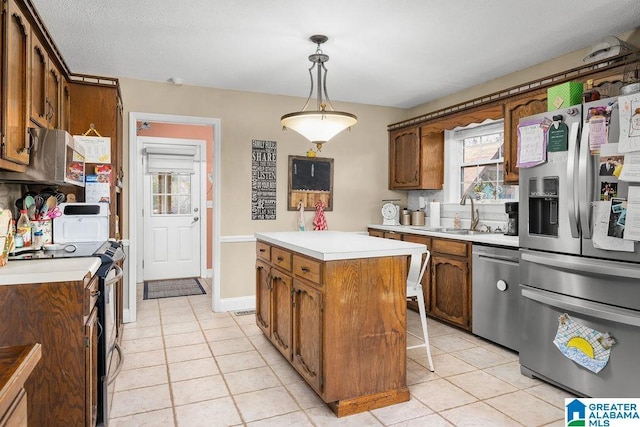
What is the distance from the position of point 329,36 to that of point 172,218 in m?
3.89

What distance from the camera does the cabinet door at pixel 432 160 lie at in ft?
15.2

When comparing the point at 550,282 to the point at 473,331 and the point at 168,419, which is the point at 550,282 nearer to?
the point at 473,331

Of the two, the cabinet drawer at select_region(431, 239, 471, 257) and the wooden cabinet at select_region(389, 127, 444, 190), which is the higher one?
the wooden cabinet at select_region(389, 127, 444, 190)

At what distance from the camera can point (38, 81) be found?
237 cm

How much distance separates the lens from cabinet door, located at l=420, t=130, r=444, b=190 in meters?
4.64

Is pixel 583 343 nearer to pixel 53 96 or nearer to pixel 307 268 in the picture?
pixel 307 268

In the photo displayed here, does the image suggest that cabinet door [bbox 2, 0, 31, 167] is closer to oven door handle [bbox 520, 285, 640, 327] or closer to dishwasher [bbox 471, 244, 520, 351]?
oven door handle [bbox 520, 285, 640, 327]

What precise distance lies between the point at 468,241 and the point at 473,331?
760 mm

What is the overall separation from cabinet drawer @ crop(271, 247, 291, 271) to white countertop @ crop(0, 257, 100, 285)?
112 cm

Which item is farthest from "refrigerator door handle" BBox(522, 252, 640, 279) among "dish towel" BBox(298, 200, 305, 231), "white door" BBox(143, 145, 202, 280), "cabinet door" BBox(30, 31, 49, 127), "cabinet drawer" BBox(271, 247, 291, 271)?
"white door" BBox(143, 145, 202, 280)

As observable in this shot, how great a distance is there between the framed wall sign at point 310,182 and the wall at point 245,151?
69mm

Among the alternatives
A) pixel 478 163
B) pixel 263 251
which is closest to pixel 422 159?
pixel 478 163

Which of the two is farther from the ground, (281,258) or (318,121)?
(318,121)

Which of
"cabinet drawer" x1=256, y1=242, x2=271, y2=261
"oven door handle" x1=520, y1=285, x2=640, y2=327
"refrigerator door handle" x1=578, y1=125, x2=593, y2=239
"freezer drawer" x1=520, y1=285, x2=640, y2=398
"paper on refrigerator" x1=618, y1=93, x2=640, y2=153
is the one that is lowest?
"freezer drawer" x1=520, y1=285, x2=640, y2=398
